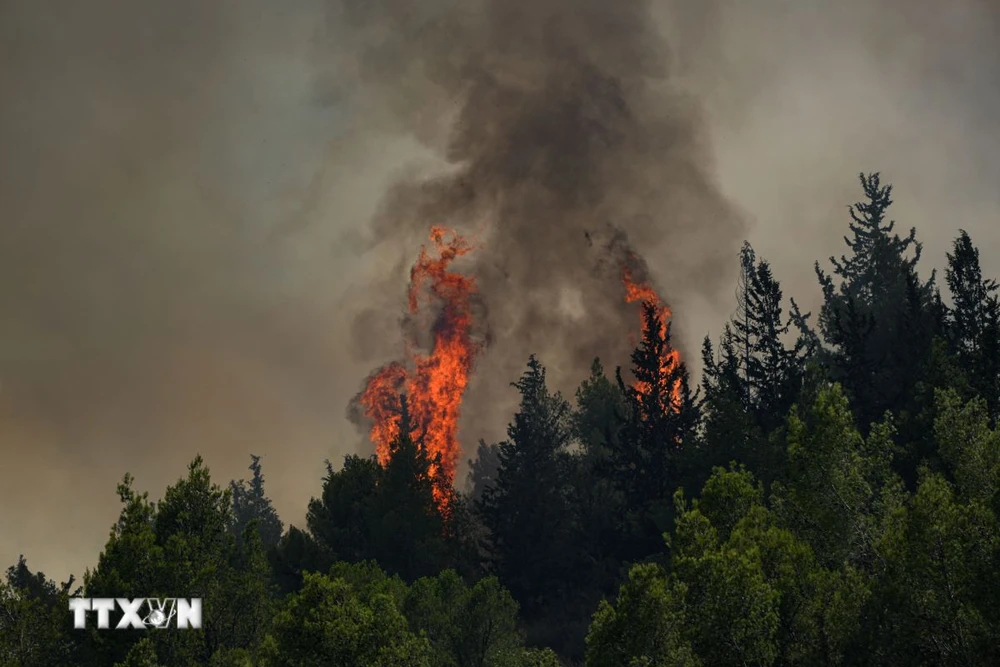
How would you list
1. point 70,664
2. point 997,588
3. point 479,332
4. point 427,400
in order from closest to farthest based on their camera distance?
point 997,588, point 70,664, point 427,400, point 479,332

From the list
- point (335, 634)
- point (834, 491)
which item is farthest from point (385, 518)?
point (834, 491)

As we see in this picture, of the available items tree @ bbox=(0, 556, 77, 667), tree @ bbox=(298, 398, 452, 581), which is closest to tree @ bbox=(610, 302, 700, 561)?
tree @ bbox=(298, 398, 452, 581)

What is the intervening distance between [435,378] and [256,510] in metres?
51.3

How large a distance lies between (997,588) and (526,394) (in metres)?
66.7

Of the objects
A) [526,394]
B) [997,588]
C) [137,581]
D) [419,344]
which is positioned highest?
Result: [419,344]

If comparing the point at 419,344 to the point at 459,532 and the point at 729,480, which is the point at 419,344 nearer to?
the point at 459,532

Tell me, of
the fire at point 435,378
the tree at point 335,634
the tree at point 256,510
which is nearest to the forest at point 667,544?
the tree at point 335,634

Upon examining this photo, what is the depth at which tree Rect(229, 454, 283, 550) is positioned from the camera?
146750 millimetres

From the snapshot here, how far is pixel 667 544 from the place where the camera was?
49.1m

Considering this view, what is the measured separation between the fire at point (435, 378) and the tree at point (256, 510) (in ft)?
97.5

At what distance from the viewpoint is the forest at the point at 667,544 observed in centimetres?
3347

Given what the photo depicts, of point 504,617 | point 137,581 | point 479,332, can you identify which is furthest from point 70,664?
point 479,332

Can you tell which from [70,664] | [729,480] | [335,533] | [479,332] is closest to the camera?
[729,480]

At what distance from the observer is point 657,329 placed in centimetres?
8594
